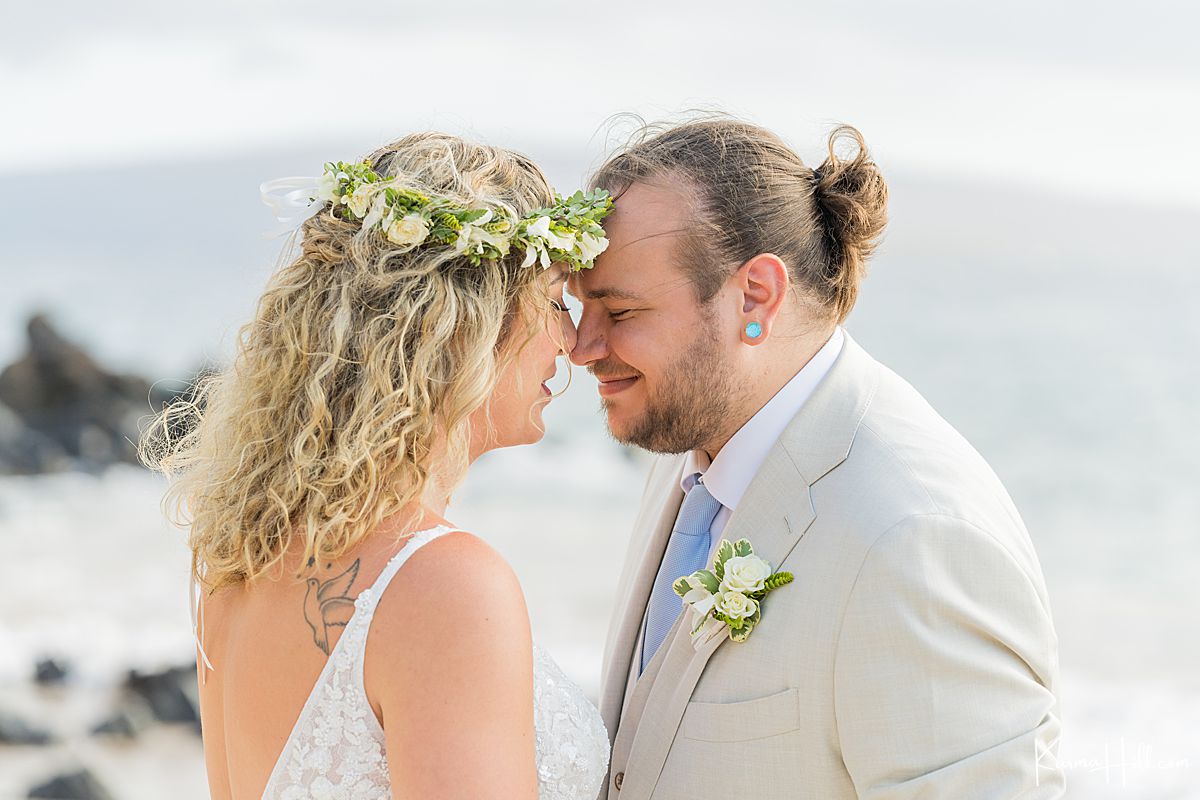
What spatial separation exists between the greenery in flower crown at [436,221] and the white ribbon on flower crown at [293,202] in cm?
3

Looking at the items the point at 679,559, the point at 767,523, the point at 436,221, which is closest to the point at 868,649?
the point at 767,523

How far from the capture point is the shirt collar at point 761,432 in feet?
9.74

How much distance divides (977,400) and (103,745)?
16140 mm

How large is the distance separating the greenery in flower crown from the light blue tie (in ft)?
3.01

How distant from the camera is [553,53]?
26750 mm

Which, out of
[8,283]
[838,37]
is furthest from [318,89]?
[838,37]

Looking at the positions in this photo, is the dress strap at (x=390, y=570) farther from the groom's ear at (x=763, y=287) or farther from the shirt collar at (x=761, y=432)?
the groom's ear at (x=763, y=287)

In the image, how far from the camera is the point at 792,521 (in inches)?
105

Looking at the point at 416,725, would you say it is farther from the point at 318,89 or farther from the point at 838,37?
the point at 318,89

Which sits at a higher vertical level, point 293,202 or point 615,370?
point 293,202

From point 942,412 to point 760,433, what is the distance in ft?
56.6

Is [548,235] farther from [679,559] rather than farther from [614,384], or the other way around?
[679,559]

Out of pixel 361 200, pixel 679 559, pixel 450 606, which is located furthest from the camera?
pixel 679 559

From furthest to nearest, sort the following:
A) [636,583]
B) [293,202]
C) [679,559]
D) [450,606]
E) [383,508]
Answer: [636,583] < [679,559] < [293,202] < [383,508] < [450,606]
